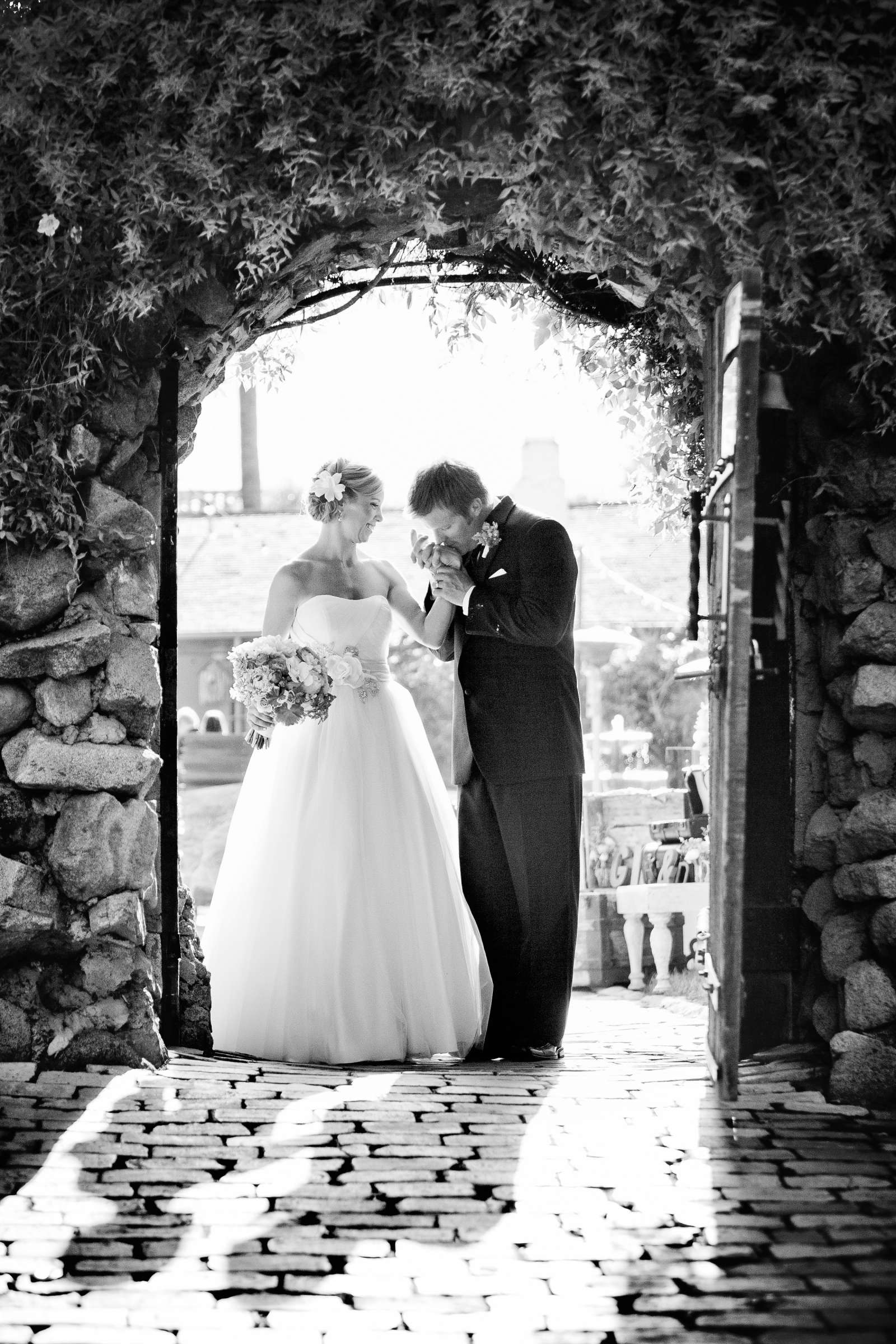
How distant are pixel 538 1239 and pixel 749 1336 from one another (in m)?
0.67

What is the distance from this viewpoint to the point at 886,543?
4.60m

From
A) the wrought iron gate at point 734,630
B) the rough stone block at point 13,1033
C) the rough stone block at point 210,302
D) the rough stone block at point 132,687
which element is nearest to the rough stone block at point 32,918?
the rough stone block at point 13,1033

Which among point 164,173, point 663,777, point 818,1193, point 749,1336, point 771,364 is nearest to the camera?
point 749,1336

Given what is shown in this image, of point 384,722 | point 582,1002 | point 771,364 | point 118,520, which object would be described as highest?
point 771,364

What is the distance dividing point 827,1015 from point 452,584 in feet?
7.16

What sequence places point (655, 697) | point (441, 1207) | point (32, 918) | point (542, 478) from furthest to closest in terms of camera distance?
point (542, 478) → point (655, 697) → point (32, 918) → point (441, 1207)

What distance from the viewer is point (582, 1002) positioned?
27.1 ft

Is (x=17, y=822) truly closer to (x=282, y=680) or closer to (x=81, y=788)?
(x=81, y=788)

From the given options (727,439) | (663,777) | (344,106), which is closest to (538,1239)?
(727,439)

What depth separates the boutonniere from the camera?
5352 millimetres

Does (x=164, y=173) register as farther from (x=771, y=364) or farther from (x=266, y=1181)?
(x=266, y=1181)

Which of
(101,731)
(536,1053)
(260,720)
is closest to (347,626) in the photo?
(260,720)

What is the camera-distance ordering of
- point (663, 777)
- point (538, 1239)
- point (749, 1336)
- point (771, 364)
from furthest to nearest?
point (663, 777)
point (771, 364)
point (538, 1239)
point (749, 1336)

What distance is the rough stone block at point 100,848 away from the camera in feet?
15.3
